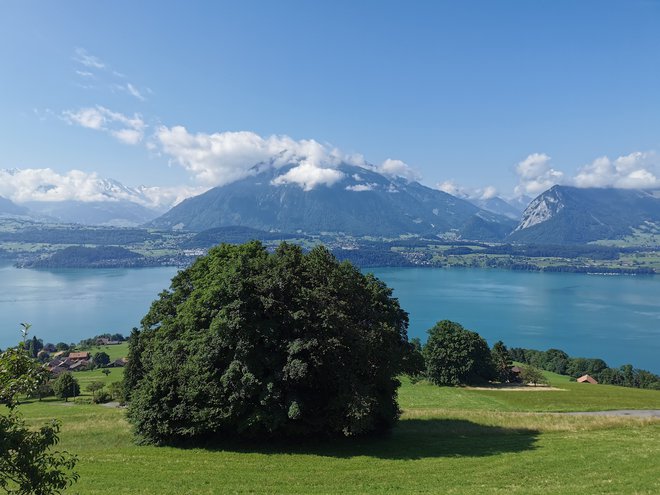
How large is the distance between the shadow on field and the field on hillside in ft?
0.18

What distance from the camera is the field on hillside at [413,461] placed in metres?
17.9

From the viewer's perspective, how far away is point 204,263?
32.7 m

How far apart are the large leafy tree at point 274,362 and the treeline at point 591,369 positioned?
75.2 metres

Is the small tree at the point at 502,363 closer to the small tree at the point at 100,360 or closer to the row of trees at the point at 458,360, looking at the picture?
the row of trees at the point at 458,360

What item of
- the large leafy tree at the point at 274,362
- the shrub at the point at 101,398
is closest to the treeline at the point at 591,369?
the large leafy tree at the point at 274,362

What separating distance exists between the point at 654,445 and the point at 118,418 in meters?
32.7

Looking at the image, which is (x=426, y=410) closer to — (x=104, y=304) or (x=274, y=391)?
(x=274, y=391)

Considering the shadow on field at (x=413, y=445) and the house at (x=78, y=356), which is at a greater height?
the shadow on field at (x=413, y=445)

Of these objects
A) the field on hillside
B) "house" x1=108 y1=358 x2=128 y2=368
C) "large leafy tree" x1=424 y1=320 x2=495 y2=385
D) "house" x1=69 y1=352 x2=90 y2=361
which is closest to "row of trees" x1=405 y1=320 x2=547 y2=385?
"large leafy tree" x1=424 y1=320 x2=495 y2=385

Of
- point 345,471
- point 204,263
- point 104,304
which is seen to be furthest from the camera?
point 104,304

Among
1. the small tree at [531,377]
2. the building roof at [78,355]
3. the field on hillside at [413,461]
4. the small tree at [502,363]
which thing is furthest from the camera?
the building roof at [78,355]

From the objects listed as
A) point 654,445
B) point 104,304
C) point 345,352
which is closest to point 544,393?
point 654,445

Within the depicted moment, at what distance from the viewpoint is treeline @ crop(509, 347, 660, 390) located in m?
83.5

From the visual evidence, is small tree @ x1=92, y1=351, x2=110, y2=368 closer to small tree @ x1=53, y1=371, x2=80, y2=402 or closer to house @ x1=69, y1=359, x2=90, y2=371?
house @ x1=69, y1=359, x2=90, y2=371
